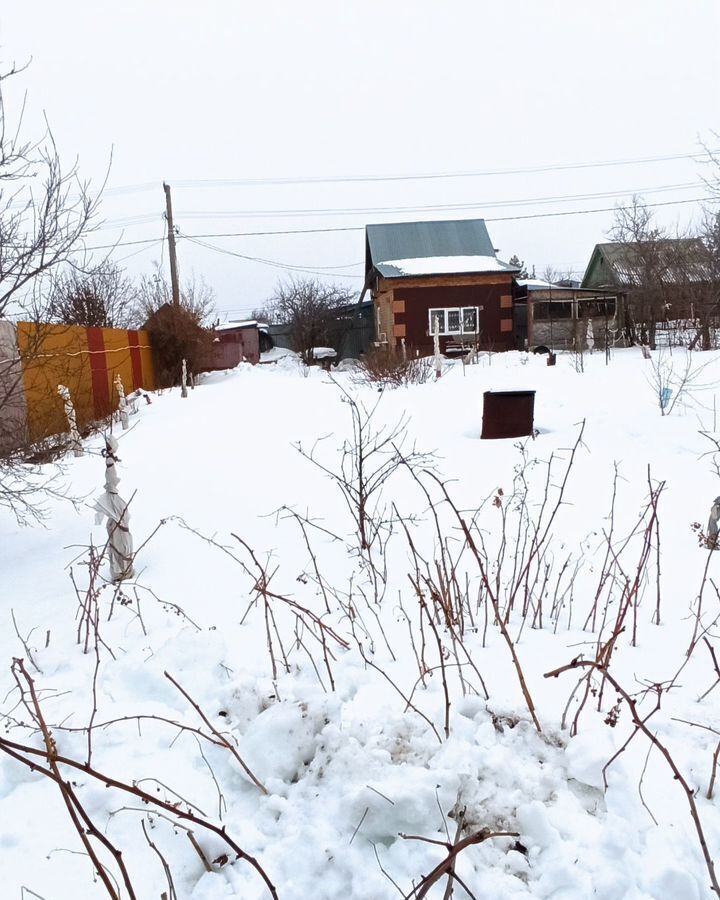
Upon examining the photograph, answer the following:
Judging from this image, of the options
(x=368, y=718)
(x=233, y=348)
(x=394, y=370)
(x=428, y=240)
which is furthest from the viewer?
(x=233, y=348)

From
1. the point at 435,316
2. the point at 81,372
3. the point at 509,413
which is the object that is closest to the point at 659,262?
the point at 435,316

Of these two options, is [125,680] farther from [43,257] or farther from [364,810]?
[43,257]

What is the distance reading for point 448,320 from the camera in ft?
71.3

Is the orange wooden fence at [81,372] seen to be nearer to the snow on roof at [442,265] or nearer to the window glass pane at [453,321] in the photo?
the snow on roof at [442,265]

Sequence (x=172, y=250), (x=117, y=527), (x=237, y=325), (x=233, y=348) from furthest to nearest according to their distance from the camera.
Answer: (x=237, y=325) < (x=233, y=348) < (x=172, y=250) < (x=117, y=527)

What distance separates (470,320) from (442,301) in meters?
1.18

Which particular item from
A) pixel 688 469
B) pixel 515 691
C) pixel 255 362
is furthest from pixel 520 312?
pixel 515 691

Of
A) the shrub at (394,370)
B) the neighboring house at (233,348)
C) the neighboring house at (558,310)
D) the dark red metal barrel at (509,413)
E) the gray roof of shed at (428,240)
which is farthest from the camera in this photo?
the neighboring house at (233,348)

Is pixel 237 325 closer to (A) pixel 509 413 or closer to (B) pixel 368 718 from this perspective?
(A) pixel 509 413

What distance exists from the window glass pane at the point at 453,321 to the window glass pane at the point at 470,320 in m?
0.25

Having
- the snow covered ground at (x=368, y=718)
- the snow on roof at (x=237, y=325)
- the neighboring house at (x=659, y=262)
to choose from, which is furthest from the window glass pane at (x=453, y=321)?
the snow covered ground at (x=368, y=718)

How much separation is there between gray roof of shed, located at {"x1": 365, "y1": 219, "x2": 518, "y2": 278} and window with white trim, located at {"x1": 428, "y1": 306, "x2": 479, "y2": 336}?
244cm

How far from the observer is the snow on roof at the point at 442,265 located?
21.3 m

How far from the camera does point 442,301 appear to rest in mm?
21609
